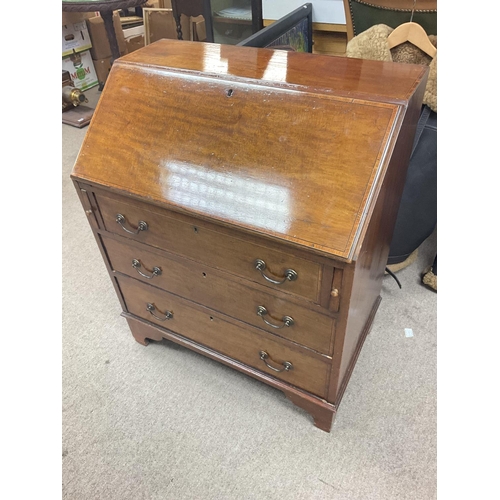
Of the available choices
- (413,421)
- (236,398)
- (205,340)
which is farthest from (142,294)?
(413,421)

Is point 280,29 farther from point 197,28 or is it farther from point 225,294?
point 197,28

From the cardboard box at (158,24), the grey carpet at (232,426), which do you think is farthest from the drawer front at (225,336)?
the cardboard box at (158,24)

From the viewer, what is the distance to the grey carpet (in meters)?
1.12

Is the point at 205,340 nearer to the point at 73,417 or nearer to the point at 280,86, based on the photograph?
the point at 73,417

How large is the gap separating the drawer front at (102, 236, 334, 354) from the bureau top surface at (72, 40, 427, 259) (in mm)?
212

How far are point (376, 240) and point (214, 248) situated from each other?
40 cm

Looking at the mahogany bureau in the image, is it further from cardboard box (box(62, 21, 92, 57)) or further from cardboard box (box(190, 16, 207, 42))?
cardboard box (box(62, 21, 92, 57))

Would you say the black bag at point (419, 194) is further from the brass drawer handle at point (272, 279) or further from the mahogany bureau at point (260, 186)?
the brass drawer handle at point (272, 279)

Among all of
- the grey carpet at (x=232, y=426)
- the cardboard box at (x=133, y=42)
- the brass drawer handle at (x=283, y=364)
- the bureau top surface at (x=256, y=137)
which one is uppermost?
the bureau top surface at (x=256, y=137)

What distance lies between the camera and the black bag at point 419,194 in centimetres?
→ 132

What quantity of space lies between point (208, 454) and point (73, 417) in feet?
1.55

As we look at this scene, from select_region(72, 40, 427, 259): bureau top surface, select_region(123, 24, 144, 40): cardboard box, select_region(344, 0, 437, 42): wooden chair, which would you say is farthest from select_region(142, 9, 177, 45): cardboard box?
select_region(72, 40, 427, 259): bureau top surface

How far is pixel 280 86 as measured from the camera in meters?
0.87

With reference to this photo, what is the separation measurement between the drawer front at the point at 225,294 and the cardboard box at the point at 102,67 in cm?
277
